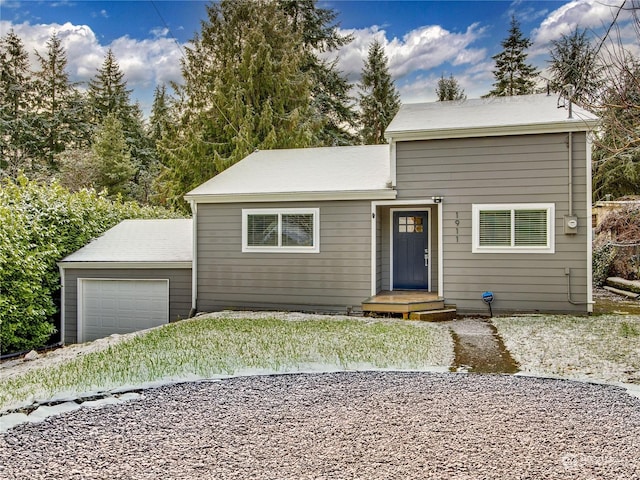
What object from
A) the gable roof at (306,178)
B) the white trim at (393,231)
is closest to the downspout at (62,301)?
the gable roof at (306,178)

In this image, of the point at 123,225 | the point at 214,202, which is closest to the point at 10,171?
the point at 123,225

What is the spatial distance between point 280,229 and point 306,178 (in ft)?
4.42

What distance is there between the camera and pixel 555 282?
863 centimetres

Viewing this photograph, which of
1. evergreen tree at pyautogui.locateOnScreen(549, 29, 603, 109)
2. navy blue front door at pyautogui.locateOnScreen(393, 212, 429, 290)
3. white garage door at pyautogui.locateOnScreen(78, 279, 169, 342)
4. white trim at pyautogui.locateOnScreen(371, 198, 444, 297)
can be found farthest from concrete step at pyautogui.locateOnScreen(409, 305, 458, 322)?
white garage door at pyautogui.locateOnScreen(78, 279, 169, 342)

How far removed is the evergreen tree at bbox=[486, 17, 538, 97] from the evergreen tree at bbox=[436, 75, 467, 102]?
2.20 metres

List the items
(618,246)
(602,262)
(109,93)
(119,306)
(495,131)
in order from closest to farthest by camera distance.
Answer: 1. (495,131)
2. (119,306)
3. (618,246)
4. (602,262)
5. (109,93)

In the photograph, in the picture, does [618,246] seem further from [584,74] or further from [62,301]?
[62,301]

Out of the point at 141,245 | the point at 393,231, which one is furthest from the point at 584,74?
the point at 141,245

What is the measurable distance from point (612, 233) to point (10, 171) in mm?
25012

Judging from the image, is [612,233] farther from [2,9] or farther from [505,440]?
[2,9]

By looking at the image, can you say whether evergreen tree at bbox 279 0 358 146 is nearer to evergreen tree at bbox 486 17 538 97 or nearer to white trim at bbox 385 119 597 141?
evergreen tree at bbox 486 17 538 97

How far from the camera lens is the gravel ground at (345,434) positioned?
109 inches

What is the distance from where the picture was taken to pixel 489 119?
9.09 m

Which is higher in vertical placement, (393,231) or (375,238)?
(393,231)
